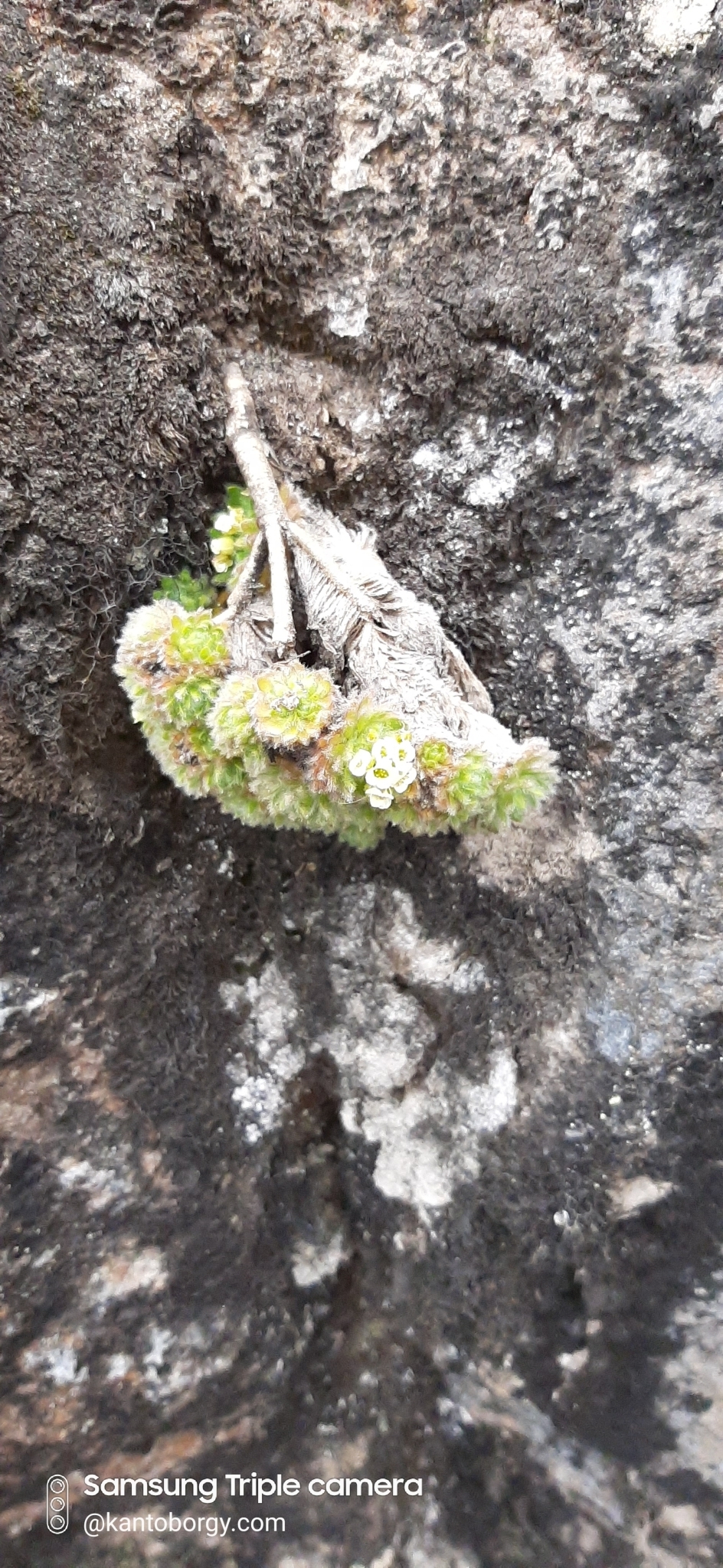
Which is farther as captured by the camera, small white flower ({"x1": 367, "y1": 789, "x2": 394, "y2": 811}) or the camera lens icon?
the camera lens icon

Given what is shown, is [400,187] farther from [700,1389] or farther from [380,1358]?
[380,1358]

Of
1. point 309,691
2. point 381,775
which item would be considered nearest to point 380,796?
point 381,775

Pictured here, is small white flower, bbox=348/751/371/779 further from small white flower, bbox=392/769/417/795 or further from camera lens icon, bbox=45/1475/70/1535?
camera lens icon, bbox=45/1475/70/1535

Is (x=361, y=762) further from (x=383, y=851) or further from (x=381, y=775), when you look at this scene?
(x=383, y=851)

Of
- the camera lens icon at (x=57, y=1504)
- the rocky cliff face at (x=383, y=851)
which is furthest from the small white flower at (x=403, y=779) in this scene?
the camera lens icon at (x=57, y=1504)

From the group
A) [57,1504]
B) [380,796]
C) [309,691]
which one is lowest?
[57,1504]

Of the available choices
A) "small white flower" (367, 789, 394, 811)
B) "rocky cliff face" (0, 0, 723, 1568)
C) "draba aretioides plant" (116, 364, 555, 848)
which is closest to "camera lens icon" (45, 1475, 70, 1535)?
"rocky cliff face" (0, 0, 723, 1568)

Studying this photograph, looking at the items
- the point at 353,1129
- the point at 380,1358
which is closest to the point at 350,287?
the point at 353,1129

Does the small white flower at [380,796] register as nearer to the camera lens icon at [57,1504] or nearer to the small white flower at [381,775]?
the small white flower at [381,775]
